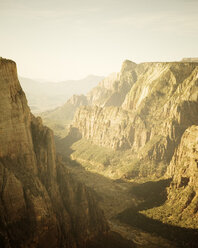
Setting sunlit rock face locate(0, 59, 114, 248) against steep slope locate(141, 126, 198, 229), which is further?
steep slope locate(141, 126, 198, 229)

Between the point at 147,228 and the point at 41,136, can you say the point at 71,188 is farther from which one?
the point at 147,228

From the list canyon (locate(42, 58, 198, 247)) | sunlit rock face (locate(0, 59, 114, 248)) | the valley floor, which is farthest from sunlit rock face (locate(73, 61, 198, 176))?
sunlit rock face (locate(0, 59, 114, 248))

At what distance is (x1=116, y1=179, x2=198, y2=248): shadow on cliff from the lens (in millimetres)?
84556

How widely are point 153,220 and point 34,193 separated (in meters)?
50.7

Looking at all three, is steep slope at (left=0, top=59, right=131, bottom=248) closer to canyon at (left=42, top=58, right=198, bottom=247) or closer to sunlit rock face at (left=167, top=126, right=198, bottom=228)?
canyon at (left=42, top=58, right=198, bottom=247)

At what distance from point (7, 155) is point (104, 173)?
95.7 meters

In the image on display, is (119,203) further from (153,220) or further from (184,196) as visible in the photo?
(184,196)

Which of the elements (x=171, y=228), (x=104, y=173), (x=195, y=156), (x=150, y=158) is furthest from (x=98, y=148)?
(x=171, y=228)

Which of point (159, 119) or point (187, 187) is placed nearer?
point (187, 187)

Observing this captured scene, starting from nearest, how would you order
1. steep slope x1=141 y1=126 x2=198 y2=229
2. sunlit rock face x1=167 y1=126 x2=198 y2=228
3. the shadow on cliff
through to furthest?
the shadow on cliff, steep slope x1=141 y1=126 x2=198 y2=229, sunlit rock face x1=167 y1=126 x2=198 y2=228

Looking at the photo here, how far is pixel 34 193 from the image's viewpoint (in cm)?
6191

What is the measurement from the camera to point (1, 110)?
203ft

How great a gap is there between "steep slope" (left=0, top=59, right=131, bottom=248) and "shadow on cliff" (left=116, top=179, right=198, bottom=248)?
1857 cm

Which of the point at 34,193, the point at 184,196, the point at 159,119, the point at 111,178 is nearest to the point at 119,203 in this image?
the point at 184,196
